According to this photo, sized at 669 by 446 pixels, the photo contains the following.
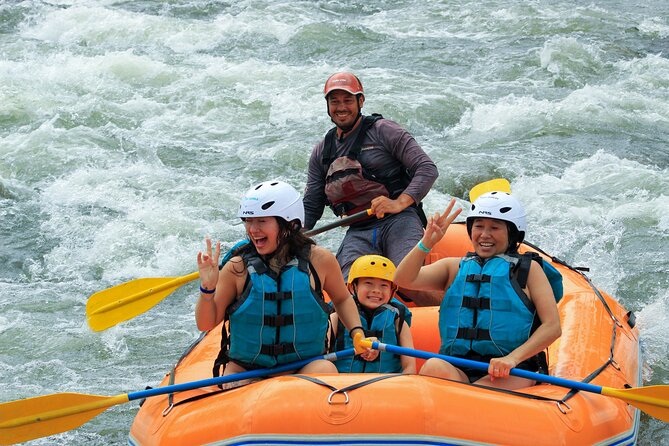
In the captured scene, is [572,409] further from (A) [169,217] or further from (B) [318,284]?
(A) [169,217]

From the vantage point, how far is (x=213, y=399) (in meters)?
3.59

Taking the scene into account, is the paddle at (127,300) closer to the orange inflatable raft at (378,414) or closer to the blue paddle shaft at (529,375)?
the orange inflatable raft at (378,414)

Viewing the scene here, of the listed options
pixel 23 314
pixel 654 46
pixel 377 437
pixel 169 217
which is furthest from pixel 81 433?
pixel 654 46

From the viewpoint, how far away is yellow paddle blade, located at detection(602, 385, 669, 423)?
363 centimetres

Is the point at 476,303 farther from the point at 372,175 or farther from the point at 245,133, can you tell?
the point at 245,133

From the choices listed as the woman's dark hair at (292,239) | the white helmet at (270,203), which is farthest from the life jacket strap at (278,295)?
the white helmet at (270,203)

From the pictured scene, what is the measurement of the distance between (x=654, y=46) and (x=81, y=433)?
348 inches

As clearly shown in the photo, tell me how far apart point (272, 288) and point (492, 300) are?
807 mm

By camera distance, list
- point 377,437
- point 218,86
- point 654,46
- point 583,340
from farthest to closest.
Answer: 1. point 654,46
2. point 218,86
3. point 583,340
4. point 377,437

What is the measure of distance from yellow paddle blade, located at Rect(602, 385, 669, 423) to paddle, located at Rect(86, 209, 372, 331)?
1.71 meters

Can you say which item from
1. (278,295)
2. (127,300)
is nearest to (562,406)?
(278,295)

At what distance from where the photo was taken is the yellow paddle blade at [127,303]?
4621mm

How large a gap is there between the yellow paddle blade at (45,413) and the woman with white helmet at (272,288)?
0.56 metres

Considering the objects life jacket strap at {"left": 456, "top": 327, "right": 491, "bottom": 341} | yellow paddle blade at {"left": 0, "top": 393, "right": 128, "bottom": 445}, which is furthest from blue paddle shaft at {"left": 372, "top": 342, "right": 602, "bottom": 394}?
yellow paddle blade at {"left": 0, "top": 393, "right": 128, "bottom": 445}
